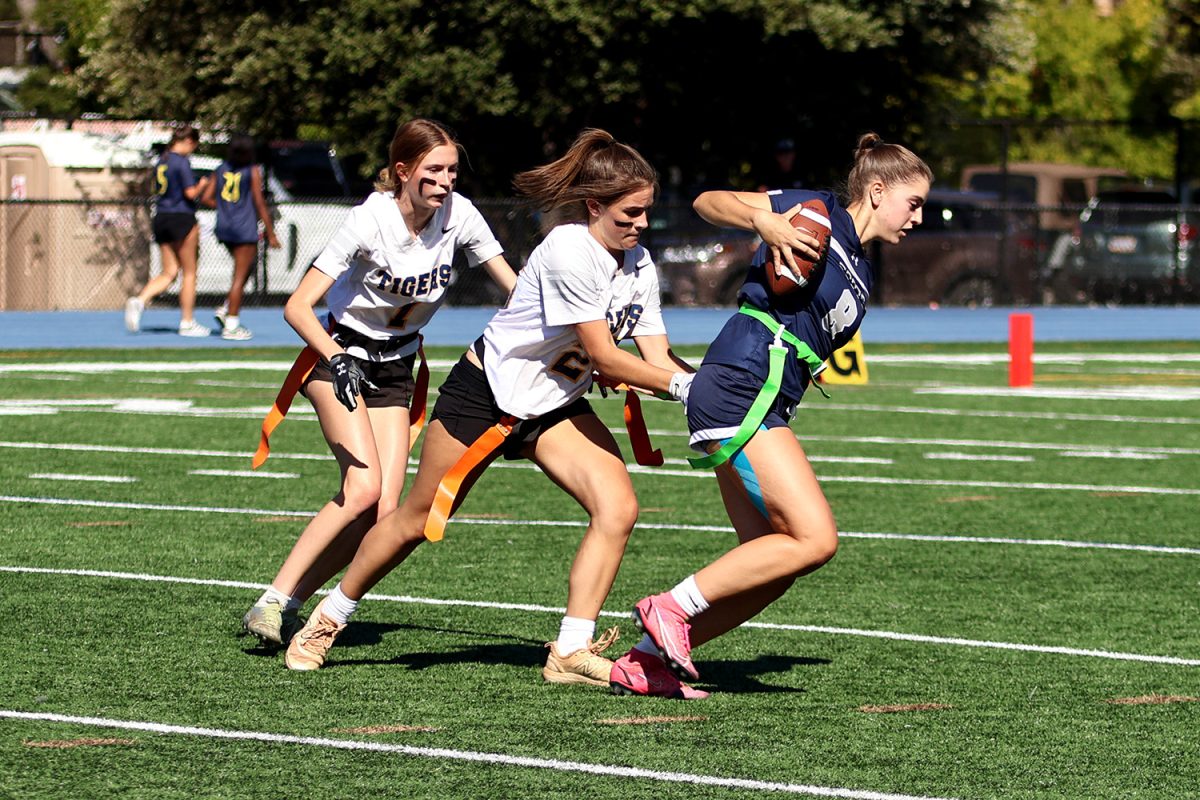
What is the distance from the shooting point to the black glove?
6391mm

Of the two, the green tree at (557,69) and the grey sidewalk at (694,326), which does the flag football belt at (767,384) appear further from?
the green tree at (557,69)

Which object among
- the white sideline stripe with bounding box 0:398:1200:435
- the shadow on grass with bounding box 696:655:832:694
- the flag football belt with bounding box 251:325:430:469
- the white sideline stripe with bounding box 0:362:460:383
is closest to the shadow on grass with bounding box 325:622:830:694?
the shadow on grass with bounding box 696:655:832:694

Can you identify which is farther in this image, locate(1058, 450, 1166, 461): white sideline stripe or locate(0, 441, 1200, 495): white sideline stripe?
locate(1058, 450, 1166, 461): white sideline stripe

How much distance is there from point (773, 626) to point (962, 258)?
2421cm

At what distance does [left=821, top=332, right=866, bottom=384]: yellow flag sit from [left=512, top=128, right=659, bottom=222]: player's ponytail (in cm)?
1213

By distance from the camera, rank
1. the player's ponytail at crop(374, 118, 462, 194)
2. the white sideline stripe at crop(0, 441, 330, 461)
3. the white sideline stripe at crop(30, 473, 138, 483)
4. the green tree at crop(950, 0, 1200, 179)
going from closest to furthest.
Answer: the player's ponytail at crop(374, 118, 462, 194), the white sideline stripe at crop(30, 473, 138, 483), the white sideline stripe at crop(0, 441, 330, 461), the green tree at crop(950, 0, 1200, 179)

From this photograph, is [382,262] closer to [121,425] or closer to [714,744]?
[714,744]

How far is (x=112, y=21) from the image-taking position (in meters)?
31.3

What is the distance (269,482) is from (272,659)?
15.6ft

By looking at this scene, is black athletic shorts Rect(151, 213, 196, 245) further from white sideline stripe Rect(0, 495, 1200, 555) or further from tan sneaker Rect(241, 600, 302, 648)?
tan sneaker Rect(241, 600, 302, 648)

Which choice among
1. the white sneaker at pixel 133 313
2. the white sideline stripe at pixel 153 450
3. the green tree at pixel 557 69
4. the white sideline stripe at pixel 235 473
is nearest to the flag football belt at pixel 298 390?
the white sideline stripe at pixel 235 473

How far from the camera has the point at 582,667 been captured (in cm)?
641

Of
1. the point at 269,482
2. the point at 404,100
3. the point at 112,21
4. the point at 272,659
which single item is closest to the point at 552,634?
the point at 272,659

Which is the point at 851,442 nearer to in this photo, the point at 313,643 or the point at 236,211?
the point at 313,643
